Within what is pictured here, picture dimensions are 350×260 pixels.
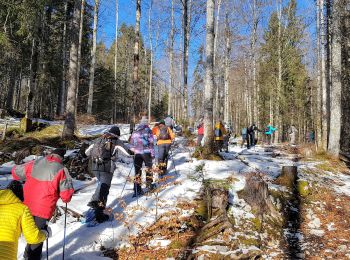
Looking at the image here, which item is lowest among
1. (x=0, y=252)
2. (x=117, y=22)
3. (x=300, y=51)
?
(x=0, y=252)

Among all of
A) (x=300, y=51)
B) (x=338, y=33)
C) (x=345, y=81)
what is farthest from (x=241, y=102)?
(x=338, y=33)

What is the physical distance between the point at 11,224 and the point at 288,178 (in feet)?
25.8

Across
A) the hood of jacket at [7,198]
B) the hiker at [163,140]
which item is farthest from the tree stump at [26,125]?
the hood of jacket at [7,198]

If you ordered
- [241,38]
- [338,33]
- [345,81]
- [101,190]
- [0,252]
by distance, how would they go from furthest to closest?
[241,38] < [345,81] < [338,33] < [101,190] < [0,252]

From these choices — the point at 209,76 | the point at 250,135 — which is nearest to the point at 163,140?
the point at 209,76

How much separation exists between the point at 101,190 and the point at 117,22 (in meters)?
30.0

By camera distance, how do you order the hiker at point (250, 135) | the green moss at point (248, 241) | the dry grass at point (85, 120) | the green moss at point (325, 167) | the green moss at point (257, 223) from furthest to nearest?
the dry grass at point (85, 120) → the hiker at point (250, 135) → the green moss at point (325, 167) → the green moss at point (257, 223) → the green moss at point (248, 241)

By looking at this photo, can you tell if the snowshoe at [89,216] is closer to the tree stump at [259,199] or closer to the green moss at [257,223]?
the green moss at [257,223]

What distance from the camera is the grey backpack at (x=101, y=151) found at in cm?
657

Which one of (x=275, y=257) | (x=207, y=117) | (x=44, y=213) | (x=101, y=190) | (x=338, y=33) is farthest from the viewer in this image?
(x=338, y=33)

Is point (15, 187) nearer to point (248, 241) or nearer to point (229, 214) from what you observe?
point (248, 241)

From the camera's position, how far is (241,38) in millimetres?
29234

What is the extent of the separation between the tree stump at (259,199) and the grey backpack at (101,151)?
3395 millimetres

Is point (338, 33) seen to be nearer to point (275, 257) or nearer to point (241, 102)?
point (275, 257)
